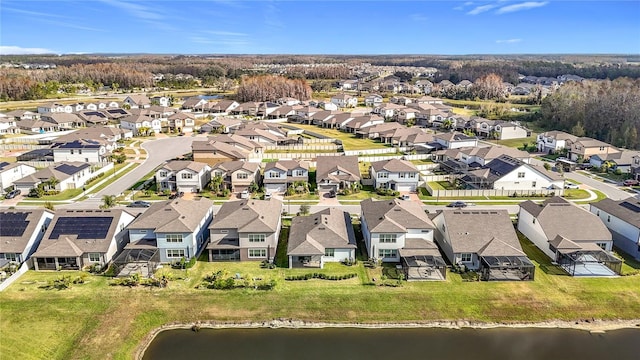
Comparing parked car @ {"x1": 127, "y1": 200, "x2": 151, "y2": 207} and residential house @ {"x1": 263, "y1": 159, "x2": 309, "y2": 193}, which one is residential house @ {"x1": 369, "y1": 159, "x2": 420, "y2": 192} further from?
parked car @ {"x1": 127, "y1": 200, "x2": 151, "y2": 207}

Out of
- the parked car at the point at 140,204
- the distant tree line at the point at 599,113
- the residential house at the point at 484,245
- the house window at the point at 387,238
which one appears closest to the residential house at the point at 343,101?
the distant tree line at the point at 599,113

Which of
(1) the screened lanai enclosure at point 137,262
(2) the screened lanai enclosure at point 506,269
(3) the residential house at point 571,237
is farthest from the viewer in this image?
(3) the residential house at point 571,237

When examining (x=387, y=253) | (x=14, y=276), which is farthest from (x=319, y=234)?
(x=14, y=276)

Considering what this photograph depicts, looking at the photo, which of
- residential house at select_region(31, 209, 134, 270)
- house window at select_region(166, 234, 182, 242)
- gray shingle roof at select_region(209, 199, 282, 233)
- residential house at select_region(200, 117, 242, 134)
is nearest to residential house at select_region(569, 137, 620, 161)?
gray shingle roof at select_region(209, 199, 282, 233)

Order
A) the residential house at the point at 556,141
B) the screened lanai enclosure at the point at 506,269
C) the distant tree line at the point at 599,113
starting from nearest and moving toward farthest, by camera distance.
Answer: the screened lanai enclosure at the point at 506,269 → the residential house at the point at 556,141 → the distant tree line at the point at 599,113

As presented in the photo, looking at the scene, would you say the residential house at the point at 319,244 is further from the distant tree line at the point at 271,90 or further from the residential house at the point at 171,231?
the distant tree line at the point at 271,90

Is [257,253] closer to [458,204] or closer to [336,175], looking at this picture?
[336,175]
